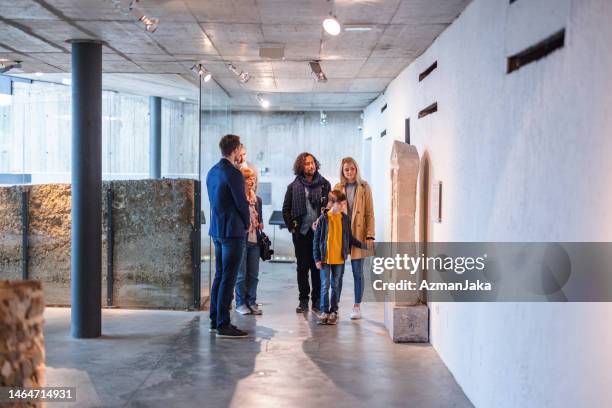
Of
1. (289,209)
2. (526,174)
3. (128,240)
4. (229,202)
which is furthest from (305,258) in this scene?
(526,174)

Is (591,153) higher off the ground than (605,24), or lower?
lower

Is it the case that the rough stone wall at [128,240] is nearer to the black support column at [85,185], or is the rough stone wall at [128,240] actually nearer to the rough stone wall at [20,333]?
the black support column at [85,185]

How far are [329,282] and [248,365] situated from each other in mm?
1608

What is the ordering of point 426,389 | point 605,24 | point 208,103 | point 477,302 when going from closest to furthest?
1. point 605,24
2. point 477,302
3. point 426,389
4. point 208,103

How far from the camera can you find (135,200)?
24.2ft

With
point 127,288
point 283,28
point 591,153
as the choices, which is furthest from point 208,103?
point 591,153

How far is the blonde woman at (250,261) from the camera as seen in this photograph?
7.11 m

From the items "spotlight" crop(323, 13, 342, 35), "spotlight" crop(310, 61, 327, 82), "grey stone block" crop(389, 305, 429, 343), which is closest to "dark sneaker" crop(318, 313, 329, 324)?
"grey stone block" crop(389, 305, 429, 343)

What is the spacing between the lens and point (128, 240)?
7.40 m

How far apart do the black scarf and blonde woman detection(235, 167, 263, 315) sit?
380 millimetres

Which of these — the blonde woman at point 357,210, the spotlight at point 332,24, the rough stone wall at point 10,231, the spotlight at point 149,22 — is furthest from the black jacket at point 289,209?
the rough stone wall at point 10,231

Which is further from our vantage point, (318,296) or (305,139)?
(305,139)

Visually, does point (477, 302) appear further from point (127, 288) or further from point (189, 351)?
point (127, 288)

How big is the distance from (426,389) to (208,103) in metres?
5.01
